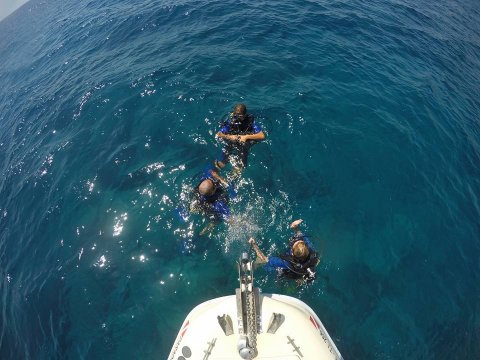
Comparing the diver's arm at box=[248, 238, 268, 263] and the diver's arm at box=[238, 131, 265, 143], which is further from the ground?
the diver's arm at box=[238, 131, 265, 143]

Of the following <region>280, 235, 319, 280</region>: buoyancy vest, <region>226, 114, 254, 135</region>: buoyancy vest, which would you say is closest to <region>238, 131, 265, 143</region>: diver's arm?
<region>226, 114, 254, 135</region>: buoyancy vest

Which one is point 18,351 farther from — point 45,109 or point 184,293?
point 45,109

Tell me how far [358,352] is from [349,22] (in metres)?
19.0

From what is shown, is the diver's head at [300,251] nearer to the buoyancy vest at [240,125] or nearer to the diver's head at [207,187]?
the diver's head at [207,187]

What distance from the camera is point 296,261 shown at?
8.29 meters

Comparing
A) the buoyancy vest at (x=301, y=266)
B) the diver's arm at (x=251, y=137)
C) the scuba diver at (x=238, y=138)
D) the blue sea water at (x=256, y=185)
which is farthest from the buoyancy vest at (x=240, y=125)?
the buoyancy vest at (x=301, y=266)

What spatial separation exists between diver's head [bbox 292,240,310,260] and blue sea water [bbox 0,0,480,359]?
1.44 meters

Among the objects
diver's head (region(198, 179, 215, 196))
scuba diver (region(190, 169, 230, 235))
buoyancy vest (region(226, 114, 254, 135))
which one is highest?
diver's head (region(198, 179, 215, 196))

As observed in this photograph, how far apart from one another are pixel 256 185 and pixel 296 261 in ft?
11.6

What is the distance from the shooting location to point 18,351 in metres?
9.24

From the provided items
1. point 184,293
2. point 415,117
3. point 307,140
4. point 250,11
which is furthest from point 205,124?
point 250,11

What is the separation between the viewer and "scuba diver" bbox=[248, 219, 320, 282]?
8.04m

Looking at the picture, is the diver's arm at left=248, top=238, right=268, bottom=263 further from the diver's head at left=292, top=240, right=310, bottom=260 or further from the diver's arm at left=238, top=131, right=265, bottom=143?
the diver's arm at left=238, top=131, right=265, bottom=143

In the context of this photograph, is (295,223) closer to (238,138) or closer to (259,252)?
(259,252)
